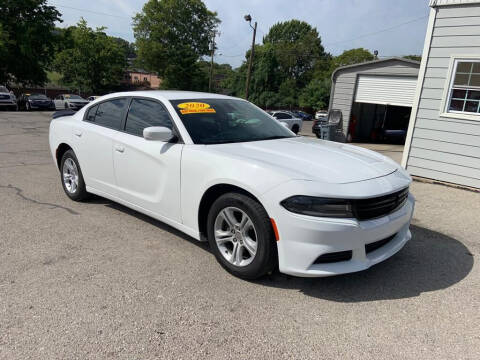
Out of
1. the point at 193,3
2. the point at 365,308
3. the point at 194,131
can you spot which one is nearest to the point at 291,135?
the point at 194,131

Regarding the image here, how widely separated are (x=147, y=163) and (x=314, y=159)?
5.57ft

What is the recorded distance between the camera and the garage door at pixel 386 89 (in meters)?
14.8

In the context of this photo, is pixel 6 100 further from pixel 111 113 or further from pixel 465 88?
pixel 465 88

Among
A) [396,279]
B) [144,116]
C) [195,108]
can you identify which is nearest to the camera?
[396,279]

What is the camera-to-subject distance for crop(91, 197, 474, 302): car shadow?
116 inches

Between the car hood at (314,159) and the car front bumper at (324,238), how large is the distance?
5.0 inches

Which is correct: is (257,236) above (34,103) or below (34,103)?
above

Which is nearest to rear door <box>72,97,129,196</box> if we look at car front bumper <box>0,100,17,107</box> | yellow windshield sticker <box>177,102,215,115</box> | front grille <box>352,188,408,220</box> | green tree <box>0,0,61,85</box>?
yellow windshield sticker <box>177,102,215,115</box>

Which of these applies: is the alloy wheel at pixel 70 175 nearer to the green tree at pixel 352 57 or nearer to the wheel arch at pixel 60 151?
the wheel arch at pixel 60 151

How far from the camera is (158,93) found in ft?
13.5

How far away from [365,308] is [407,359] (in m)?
0.55

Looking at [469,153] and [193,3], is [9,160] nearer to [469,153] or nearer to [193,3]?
[469,153]

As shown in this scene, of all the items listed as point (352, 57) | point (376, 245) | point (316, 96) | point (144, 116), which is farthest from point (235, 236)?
point (352, 57)

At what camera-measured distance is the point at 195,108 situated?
381 cm
